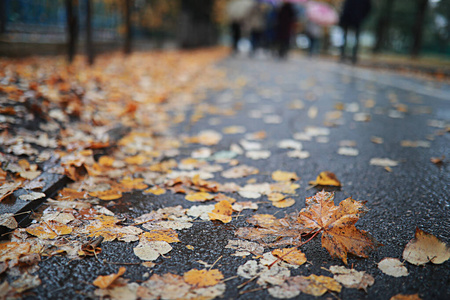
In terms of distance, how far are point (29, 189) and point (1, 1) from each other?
7.28m

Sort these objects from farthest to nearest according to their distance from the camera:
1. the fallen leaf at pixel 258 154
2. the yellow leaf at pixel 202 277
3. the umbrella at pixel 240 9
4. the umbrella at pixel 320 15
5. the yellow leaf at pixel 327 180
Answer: the umbrella at pixel 240 9
the umbrella at pixel 320 15
the fallen leaf at pixel 258 154
the yellow leaf at pixel 327 180
the yellow leaf at pixel 202 277

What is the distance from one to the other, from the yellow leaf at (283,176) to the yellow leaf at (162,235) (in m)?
0.96

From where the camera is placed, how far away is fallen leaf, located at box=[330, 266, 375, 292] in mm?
1428

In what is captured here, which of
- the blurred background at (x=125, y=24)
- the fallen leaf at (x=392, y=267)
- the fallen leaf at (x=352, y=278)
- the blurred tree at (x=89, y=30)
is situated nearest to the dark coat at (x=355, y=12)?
the blurred background at (x=125, y=24)

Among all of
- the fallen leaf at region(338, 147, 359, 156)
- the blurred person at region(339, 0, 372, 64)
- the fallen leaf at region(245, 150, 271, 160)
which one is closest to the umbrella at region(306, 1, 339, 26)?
the blurred person at region(339, 0, 372, 64)

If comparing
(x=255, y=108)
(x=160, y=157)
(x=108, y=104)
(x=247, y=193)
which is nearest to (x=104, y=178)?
(x=160, y=157)

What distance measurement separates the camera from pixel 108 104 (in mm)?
4508

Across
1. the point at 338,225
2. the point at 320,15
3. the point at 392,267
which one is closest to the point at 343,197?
the point at 338,225

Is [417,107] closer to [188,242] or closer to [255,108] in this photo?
[255,108]

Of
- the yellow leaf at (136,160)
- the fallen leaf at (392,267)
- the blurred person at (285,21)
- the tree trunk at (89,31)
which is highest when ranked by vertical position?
the blurred person at (285,21)

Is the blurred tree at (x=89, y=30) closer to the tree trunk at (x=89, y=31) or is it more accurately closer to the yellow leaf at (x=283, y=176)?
the tree trunk at (x=89, y=31)

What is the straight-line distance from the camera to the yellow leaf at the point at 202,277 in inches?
56.7

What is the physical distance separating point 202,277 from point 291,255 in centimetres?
40

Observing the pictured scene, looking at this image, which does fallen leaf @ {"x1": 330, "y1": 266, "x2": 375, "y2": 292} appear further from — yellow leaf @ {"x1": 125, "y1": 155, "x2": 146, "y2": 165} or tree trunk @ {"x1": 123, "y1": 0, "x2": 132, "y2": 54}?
tree trunk @ {"x1": 123, "y1": 0, "x2": 132, "y2": 54}
